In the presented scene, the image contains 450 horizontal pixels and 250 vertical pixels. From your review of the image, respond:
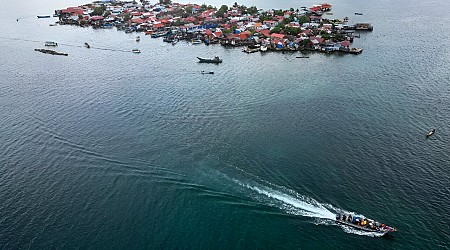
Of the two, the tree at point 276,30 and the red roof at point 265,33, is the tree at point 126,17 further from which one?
the tree at point 276,30

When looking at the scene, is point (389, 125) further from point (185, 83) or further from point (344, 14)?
point (344, 14)

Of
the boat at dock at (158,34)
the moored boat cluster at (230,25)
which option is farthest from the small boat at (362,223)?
the boat at dock at (158,34)

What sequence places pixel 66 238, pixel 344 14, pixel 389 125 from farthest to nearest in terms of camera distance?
pixel 344 14, pixel 389 125, pixel 66 238

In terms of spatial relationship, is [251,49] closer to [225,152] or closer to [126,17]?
[225,152]

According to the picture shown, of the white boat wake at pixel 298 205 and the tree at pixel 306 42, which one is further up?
A: the tree at pixel 306 42

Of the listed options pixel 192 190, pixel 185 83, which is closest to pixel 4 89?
pixel 185 83

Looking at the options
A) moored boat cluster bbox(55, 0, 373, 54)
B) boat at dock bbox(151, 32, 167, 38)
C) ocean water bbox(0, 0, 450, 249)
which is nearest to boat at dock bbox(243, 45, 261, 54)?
moored boat cluster bbox(55, 0, 373, 54)
